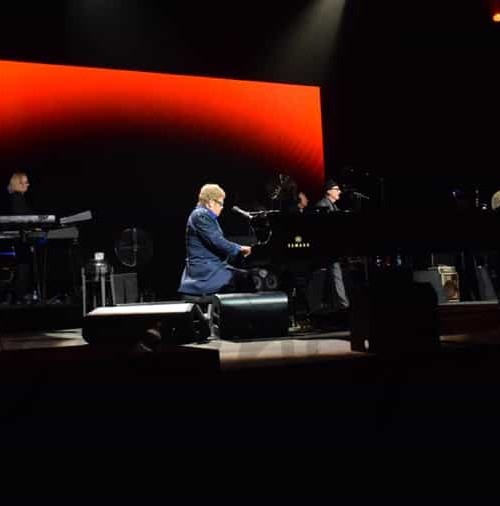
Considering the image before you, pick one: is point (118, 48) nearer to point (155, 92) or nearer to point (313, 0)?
point (155, 92)

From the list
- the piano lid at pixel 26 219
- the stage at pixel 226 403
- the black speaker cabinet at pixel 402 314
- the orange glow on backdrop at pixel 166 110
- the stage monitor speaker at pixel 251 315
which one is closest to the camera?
the stage at pixel 226 403

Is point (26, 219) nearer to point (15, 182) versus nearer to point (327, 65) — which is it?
point (15, 182)

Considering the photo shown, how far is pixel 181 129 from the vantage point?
8.77 m

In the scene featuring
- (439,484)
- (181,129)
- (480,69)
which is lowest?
(439,484)

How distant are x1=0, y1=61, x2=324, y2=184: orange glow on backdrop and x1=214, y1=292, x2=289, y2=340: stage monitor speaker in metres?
3.84

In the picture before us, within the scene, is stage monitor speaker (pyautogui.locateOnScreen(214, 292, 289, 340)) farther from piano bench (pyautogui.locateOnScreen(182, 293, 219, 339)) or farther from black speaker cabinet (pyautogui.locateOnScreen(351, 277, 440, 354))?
black speaker cabinet (pyautogui.locateOnScreen(351, 277, 440, 354))

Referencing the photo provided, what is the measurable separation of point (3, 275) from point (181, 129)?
9.55ft

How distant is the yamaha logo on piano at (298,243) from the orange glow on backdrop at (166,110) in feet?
15.6

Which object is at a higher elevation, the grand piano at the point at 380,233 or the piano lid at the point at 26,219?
the piano lid at the point at 26,219

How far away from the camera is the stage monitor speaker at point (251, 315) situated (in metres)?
5.30

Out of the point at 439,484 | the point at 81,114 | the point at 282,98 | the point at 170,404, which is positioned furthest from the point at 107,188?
the point at 439,484

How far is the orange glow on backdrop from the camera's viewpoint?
25.8 feet

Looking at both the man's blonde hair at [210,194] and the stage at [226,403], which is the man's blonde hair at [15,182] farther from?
the stage at [226,403]

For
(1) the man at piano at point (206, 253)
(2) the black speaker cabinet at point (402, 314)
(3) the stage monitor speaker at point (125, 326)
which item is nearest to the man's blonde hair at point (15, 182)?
(1) the man at piano at point (206, 253)
